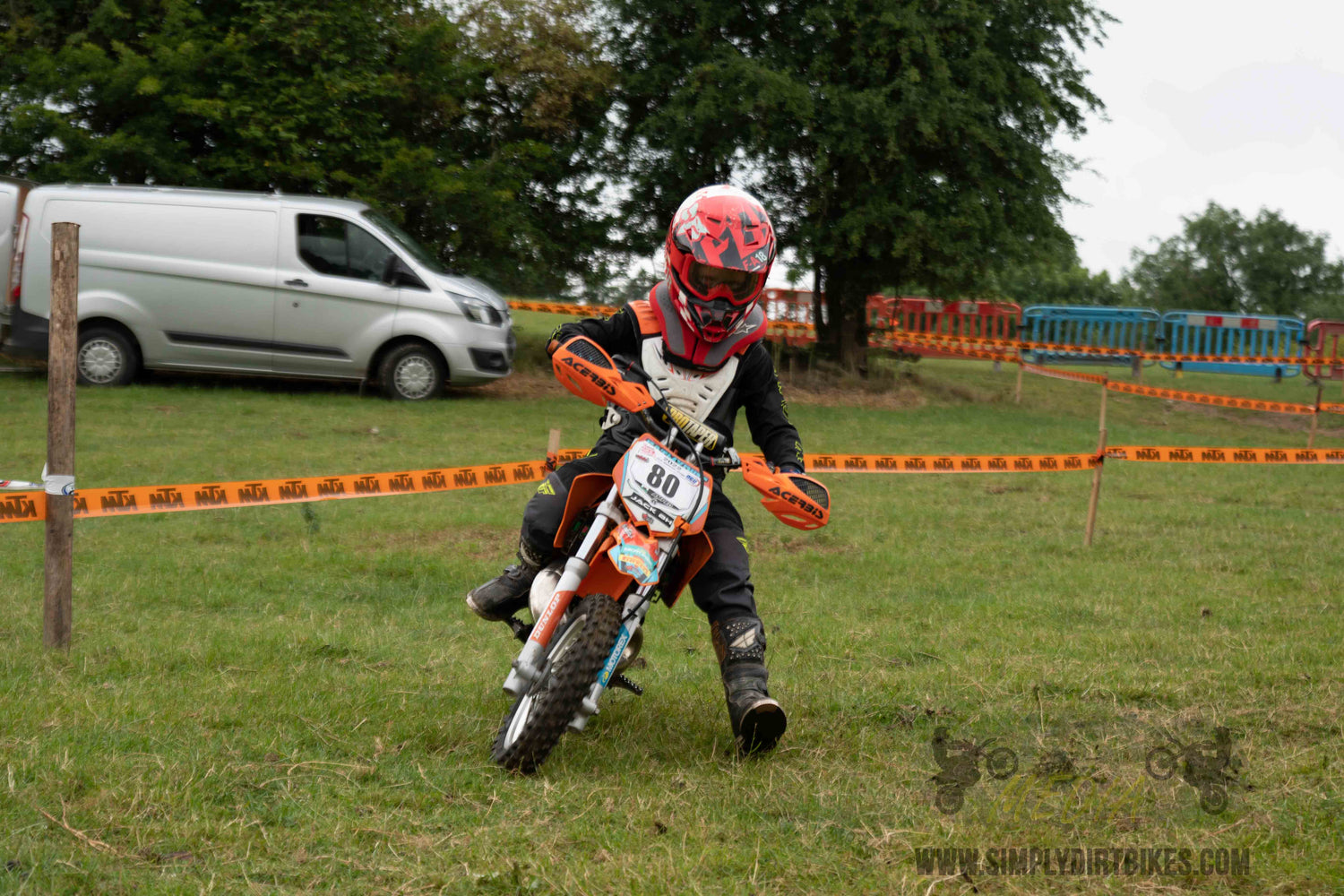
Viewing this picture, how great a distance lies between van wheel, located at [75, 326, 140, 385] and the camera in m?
14.3

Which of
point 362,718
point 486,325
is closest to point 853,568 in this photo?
point 362,718

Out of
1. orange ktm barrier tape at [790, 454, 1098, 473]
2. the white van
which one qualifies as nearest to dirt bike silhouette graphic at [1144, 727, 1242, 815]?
orange ktm barrier tape at [790, 454, 1098, 473]

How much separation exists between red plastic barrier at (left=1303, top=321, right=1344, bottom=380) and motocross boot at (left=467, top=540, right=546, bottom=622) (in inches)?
913

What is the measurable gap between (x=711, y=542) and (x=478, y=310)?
36.2 feet

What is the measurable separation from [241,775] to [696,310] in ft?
6.93

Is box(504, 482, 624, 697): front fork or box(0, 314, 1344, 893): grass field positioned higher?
box(504, 482, 624, 697): front fork

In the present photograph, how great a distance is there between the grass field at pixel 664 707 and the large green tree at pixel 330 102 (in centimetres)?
769

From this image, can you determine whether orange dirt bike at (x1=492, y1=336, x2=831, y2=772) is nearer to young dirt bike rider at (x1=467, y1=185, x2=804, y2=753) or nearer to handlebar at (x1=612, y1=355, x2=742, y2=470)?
handlebar at (x1=612, y1=355, x2=742, y2=470)

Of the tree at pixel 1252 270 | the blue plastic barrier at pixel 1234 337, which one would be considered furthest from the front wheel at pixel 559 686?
the tree at pixel 1252 270

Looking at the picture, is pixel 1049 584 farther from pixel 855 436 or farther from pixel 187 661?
pixel 855 436

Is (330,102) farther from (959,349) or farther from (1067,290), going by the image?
(1067,290)

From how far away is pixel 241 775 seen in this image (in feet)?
12.3

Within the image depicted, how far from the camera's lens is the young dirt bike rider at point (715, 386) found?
4.16 metres

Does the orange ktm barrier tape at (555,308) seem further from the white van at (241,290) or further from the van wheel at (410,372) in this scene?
the van wheel at (410,372)
